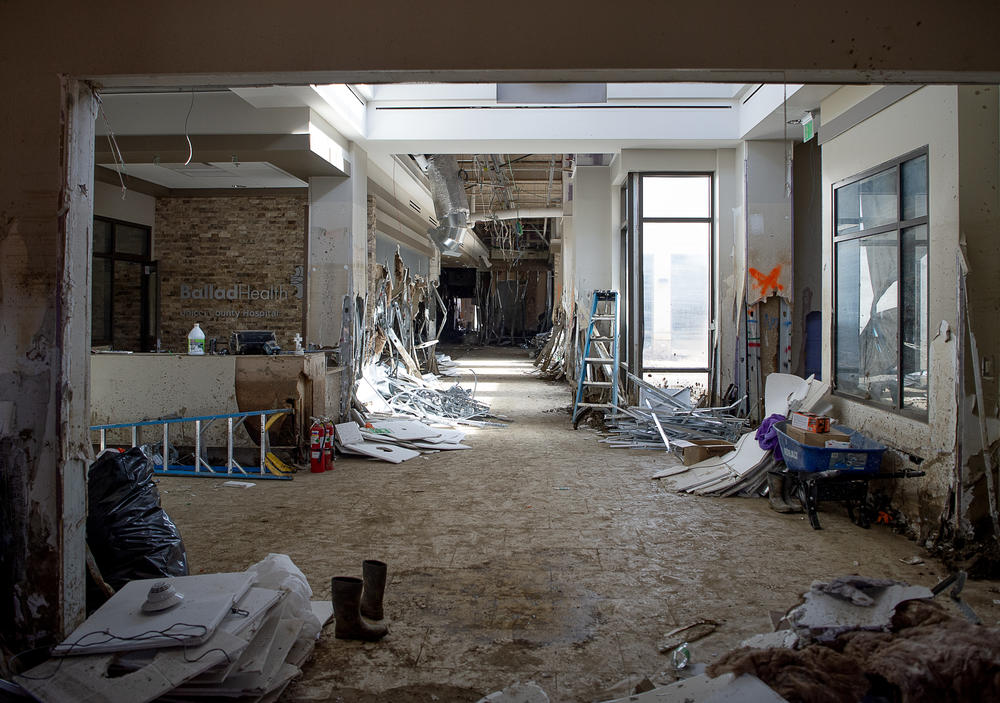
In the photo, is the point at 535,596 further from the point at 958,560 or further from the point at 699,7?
the point at 699,7

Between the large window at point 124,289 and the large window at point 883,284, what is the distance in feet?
31.2

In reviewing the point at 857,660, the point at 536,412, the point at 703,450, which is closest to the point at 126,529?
the point at 857,660

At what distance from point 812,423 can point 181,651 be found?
4349mm

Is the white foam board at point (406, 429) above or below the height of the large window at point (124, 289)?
below

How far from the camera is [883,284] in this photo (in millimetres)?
5320

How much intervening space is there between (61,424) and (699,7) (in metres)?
3.21

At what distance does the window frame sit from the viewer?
9.16 metres

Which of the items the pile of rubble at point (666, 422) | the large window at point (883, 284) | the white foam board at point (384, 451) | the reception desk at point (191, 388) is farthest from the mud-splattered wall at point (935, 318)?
the reception desk at point (191, 388)

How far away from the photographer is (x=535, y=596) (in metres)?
3.64

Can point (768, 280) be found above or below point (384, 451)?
above

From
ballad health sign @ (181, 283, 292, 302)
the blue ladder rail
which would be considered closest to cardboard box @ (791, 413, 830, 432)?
the blue ladder rail

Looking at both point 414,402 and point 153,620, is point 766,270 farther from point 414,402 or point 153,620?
point 153,620

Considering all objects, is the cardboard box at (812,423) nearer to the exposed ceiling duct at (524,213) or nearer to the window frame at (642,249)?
the window frame at (642,249)

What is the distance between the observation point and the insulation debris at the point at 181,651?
2500 mm
